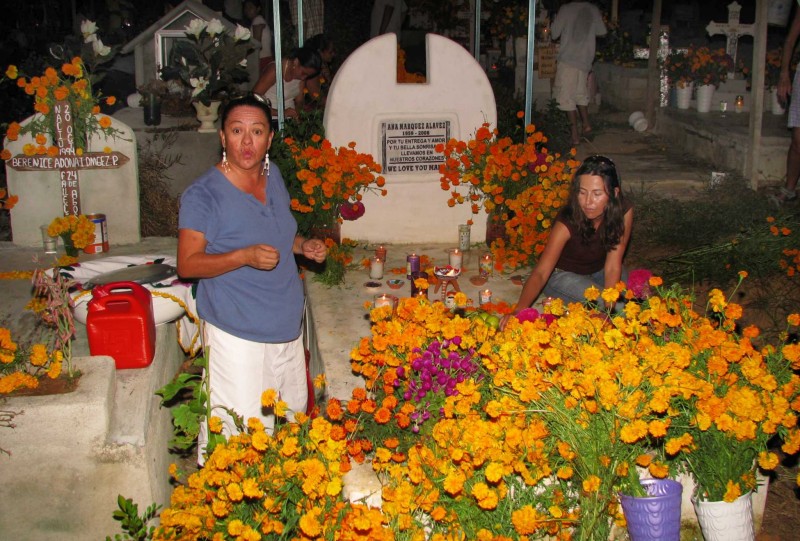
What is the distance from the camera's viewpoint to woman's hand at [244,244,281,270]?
2.97 metres

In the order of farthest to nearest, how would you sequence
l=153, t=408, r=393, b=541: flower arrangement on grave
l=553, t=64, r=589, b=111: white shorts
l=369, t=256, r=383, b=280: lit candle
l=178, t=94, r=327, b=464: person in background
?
l=553, t=64, r=589, b=111: white shorts
l=369, t=256, r=383, b=280: lit candle
l=178, t=94, r=327, b=464: person in background
l=153, t=408, r=393, b=541: flower arrangement on grave

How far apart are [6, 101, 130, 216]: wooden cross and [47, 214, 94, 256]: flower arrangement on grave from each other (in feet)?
1.06

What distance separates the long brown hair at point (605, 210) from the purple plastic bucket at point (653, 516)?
1.77 m

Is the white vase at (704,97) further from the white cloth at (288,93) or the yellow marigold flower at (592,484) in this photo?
the yellow marigold flower at (592,484)

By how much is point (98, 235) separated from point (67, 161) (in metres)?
0.63

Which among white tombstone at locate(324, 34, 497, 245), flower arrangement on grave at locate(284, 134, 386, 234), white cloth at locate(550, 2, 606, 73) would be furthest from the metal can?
white cloth at locate(550, 2, 606, 73)

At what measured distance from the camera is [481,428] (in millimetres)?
2541

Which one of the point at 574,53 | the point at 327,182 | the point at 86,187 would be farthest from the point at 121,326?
the point at 574,53

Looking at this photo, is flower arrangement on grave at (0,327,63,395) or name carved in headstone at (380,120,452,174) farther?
name carved in headstone at (380,120,452,174)

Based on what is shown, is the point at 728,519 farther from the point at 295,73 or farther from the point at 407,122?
the point at 295,73

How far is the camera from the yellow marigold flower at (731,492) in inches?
103

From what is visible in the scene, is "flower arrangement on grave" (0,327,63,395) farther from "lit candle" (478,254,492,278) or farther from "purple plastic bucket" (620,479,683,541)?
"lit candle" (478,254,492,278)

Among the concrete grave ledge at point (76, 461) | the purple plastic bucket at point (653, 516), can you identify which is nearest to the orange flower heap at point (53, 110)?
the concrete grave ledge at point (76, 461)

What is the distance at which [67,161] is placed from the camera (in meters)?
6.16
